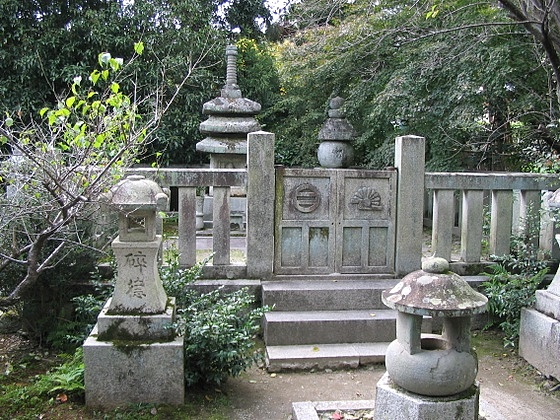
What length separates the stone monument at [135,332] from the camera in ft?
15.2

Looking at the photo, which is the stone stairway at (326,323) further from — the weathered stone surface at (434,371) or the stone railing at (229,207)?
the weathered stone surface at (434,371)

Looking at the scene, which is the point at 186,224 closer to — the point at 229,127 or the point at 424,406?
the point at 424,406

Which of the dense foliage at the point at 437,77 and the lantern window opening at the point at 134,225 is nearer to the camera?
the lantern window opening at the point at 134,225

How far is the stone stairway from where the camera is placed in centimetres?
574

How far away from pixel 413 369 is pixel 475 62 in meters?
6.44

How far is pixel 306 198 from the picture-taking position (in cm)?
665

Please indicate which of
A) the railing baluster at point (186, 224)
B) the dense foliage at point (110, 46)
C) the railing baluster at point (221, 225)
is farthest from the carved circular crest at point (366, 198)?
the dense foliage at point (110, 46)

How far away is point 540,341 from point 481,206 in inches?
72.0

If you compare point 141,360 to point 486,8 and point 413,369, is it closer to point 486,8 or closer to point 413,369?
point 413,369

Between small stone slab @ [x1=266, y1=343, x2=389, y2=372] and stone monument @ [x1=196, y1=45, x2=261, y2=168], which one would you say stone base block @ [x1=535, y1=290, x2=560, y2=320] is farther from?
stone monument @ [x1=196, y1=45, x2=261, y2=168]

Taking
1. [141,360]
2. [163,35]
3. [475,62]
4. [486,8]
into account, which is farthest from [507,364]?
[163,35]

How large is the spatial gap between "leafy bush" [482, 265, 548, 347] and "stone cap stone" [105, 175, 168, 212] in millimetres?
3703

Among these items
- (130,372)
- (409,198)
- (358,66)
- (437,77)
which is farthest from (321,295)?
(358,66)

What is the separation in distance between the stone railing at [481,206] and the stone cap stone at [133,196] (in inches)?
136
